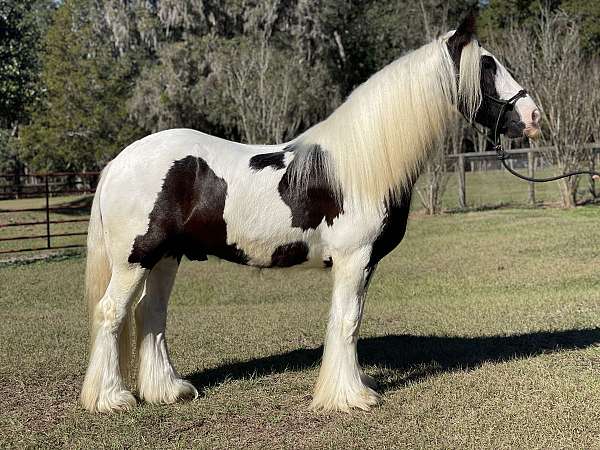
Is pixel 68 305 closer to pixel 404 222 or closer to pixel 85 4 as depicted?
pixel 404 222

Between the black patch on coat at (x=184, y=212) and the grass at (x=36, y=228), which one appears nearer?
the black patch on coat at (x=184, y=212)

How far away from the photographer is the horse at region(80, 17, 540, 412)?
190 inches

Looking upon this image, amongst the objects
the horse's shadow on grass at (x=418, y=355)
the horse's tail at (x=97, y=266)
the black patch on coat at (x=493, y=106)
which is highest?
the black patch on coat at (x=493, y=106)

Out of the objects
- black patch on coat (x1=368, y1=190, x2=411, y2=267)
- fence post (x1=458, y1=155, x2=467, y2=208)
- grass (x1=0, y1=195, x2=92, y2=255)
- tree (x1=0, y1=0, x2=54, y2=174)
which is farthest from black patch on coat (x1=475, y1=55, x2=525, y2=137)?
tree (x1=0, y1=0, x2=54, y2=174)

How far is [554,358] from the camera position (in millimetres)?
5945

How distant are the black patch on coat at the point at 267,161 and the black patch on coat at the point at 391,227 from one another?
0.84 metres

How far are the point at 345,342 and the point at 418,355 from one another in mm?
1650

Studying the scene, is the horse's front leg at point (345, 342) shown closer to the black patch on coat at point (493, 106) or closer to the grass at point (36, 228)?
the black patch on coat at point (493, 106)

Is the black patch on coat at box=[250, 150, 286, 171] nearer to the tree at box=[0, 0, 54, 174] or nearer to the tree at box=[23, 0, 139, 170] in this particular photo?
the tree at box=[0, 0, 54, 174]

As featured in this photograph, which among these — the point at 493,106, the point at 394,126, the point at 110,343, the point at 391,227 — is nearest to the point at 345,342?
the point at 391,227

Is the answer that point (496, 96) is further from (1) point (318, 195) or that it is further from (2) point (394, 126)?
(1) point (318, 195)

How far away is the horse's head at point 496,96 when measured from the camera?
16.1 ft

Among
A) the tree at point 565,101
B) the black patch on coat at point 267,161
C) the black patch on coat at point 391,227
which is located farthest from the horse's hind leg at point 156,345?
the tree at point 565,101

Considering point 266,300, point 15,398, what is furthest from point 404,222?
point 266,300
